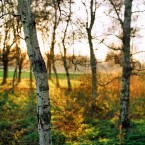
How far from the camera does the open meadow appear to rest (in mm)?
12320

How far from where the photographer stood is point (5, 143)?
12234 millimetres

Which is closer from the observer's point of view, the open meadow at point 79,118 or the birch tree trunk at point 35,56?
the birch tree trunk at point 35,56

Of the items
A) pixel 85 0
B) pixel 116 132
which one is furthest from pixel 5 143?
pixel 85 0

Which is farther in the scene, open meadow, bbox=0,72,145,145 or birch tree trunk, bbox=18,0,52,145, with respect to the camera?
open meadow, bbox=0,72,145,145

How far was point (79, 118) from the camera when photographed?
16422mm

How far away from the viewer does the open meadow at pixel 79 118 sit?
12320 millimetres

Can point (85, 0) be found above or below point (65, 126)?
above

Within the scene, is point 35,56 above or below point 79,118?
above

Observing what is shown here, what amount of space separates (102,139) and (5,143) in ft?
12.3

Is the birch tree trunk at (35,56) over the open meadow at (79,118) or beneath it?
over

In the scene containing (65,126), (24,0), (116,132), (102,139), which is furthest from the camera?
(65,126)

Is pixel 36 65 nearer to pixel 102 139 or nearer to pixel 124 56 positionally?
pixel 102 139

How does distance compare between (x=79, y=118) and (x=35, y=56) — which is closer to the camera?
(x=35, y=56)

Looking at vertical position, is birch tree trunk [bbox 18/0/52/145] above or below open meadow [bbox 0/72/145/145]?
above
